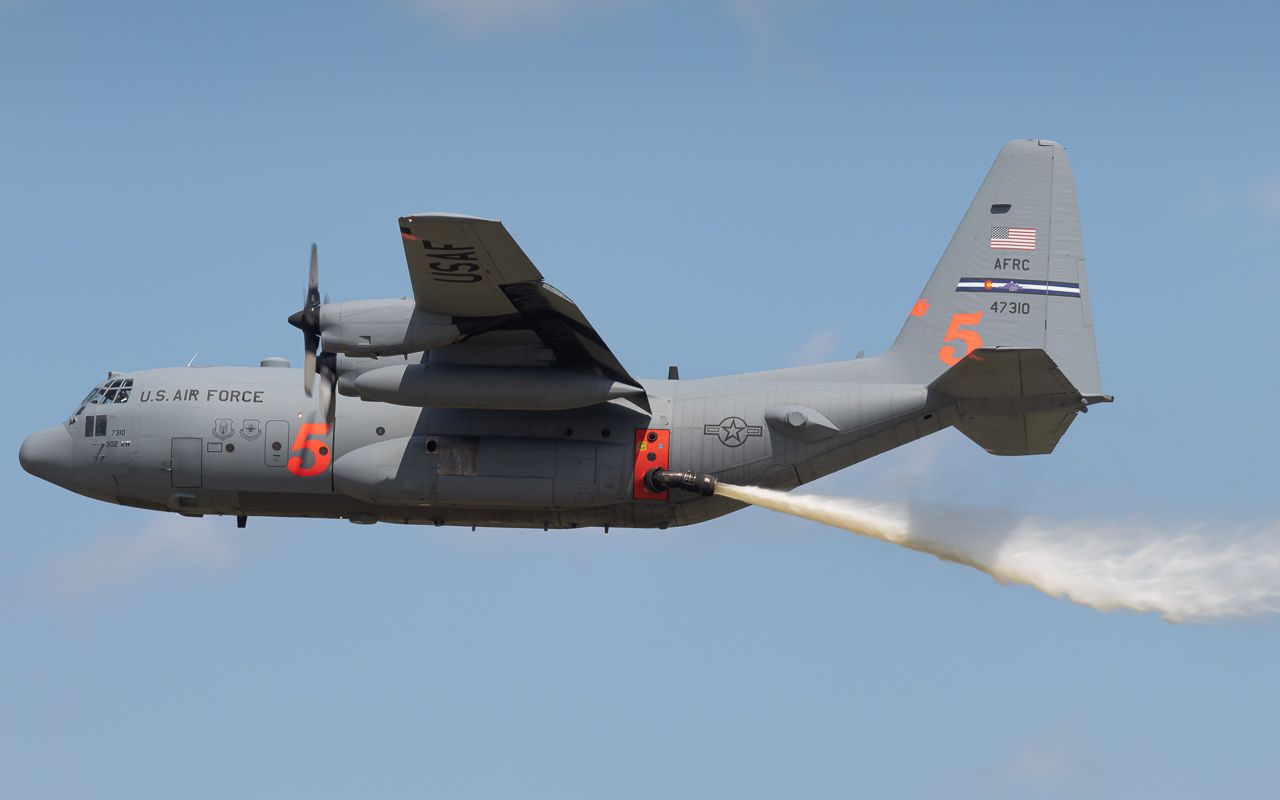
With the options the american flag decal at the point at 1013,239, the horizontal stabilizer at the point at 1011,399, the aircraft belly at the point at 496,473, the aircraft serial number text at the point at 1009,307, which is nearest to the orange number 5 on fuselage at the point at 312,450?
the aircraft belly at the point at 496,473

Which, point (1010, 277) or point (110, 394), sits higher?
point (1010, 277)

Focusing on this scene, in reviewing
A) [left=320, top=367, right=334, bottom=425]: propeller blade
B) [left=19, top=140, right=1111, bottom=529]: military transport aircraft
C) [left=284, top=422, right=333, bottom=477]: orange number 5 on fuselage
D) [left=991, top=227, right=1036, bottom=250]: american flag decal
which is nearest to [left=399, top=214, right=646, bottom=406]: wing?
[left=19, top=140, right=1111, bottom=529]: military transport aircraft

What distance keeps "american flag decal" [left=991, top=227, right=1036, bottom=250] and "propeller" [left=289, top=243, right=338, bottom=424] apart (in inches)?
382

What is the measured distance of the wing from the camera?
21922mm

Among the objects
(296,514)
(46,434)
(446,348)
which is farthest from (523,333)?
(46,434)

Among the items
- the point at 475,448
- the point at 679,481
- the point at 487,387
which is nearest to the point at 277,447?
the point at 475,448

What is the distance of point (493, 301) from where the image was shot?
23.1m

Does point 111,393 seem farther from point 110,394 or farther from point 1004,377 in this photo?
point 1004,377

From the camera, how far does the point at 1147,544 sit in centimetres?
2527

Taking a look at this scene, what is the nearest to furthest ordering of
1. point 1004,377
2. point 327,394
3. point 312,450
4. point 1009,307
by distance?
1. point 1004,377
2. point 327,394
3. point 312,450
4. point 1009,307

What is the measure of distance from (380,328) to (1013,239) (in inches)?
370

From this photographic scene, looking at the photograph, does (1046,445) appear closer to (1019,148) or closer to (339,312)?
(1019,148)

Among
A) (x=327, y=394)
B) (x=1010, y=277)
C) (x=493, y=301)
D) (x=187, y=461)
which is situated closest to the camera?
(x=493, y=301)

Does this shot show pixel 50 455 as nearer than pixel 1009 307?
No
